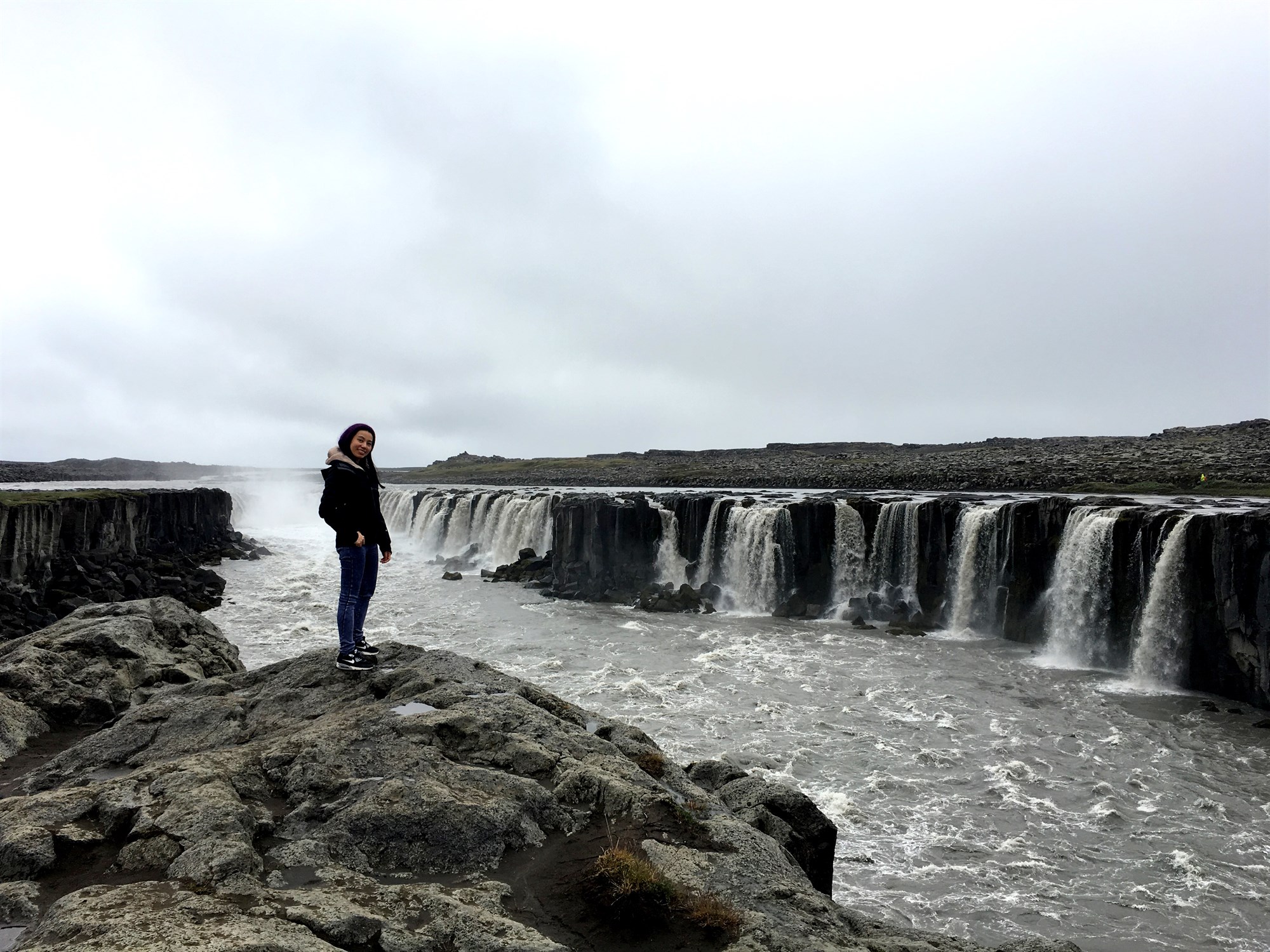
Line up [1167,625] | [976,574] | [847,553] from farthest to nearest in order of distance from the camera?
[847,553], [976,574], [1167,625]

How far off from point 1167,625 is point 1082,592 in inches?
124

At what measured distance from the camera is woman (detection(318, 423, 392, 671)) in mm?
8734

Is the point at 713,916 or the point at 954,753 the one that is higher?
the point at 713,916

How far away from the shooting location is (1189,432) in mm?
77125

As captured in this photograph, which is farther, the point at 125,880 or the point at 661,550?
the point at 661,550

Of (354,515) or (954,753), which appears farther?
(954,753)

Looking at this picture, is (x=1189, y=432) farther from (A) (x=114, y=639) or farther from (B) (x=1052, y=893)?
(A) (x=114, y=639)

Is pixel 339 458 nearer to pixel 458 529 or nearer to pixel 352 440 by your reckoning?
pixel 352 440

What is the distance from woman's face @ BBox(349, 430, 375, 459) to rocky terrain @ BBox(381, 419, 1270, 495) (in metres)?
48.2

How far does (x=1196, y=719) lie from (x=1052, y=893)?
11.7 meters

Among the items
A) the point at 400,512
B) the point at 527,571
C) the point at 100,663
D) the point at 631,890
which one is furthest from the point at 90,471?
the point at 631,890

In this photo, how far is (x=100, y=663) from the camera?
12055mm

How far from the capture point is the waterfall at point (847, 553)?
33625 millimetres

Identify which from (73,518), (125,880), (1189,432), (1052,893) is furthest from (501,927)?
(1189,432)
